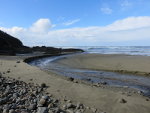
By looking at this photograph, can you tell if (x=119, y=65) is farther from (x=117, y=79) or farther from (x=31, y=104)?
(x=31, y=104)

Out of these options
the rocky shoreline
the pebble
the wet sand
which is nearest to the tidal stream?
the wet sand

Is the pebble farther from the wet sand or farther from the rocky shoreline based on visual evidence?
the wet sand

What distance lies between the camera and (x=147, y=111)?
195 inches

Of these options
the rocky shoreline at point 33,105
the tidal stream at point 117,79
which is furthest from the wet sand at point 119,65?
the rocky shoreline at point 33,105

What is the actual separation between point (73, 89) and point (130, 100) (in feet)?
7.19

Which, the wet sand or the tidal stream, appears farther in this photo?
the wet sand

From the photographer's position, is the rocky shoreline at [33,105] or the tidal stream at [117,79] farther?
the tidal stream at [117,79]

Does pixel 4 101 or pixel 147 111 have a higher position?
pixel 4 101

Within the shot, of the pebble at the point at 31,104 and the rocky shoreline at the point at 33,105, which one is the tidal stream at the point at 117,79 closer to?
the rocky shoreline at the point at 33,105

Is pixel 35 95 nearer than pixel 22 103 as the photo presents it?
No

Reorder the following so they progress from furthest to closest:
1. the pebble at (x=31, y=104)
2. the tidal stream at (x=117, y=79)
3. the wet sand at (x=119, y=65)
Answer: the wet sand at (x=119, y=65), the tidal stream at (x=117, y=79), the pebble at (x=31, y=104)

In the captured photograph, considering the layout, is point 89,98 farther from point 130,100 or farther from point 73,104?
point 130,100

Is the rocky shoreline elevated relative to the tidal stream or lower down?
elevated

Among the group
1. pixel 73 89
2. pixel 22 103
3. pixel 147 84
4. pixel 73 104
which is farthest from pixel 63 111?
pixel 147 84
